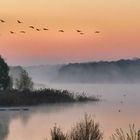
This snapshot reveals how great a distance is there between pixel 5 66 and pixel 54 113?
67.1 feet

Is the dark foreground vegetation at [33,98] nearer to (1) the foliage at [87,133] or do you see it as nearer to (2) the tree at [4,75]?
(2) the tree at [4,75]

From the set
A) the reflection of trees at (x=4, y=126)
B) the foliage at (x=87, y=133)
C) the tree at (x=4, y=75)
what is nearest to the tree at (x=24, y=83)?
the tree at (x=4, y=75)

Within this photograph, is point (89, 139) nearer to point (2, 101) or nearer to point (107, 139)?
point (107, 139)

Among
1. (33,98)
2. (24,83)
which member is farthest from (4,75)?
(24,83)

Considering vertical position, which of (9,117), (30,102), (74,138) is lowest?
(74,138)

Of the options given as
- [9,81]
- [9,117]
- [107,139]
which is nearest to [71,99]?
[9,81]

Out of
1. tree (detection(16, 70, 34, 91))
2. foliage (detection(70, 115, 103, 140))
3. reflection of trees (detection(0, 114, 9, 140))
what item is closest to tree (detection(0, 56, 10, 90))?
tree (detection(16, 70, 34, 91))

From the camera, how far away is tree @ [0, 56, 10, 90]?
108119mm

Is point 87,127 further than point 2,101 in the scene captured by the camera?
No

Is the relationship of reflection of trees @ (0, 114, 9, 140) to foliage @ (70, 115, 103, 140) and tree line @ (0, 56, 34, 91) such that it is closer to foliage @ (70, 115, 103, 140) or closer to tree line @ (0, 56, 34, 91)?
tree line @ (0, 56, 34, 91)

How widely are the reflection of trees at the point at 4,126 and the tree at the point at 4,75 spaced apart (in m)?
21.1

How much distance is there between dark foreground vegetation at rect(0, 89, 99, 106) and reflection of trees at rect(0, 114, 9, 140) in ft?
76.9

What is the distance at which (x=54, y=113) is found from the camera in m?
92.9

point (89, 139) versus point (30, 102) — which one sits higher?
point (30, 102)
